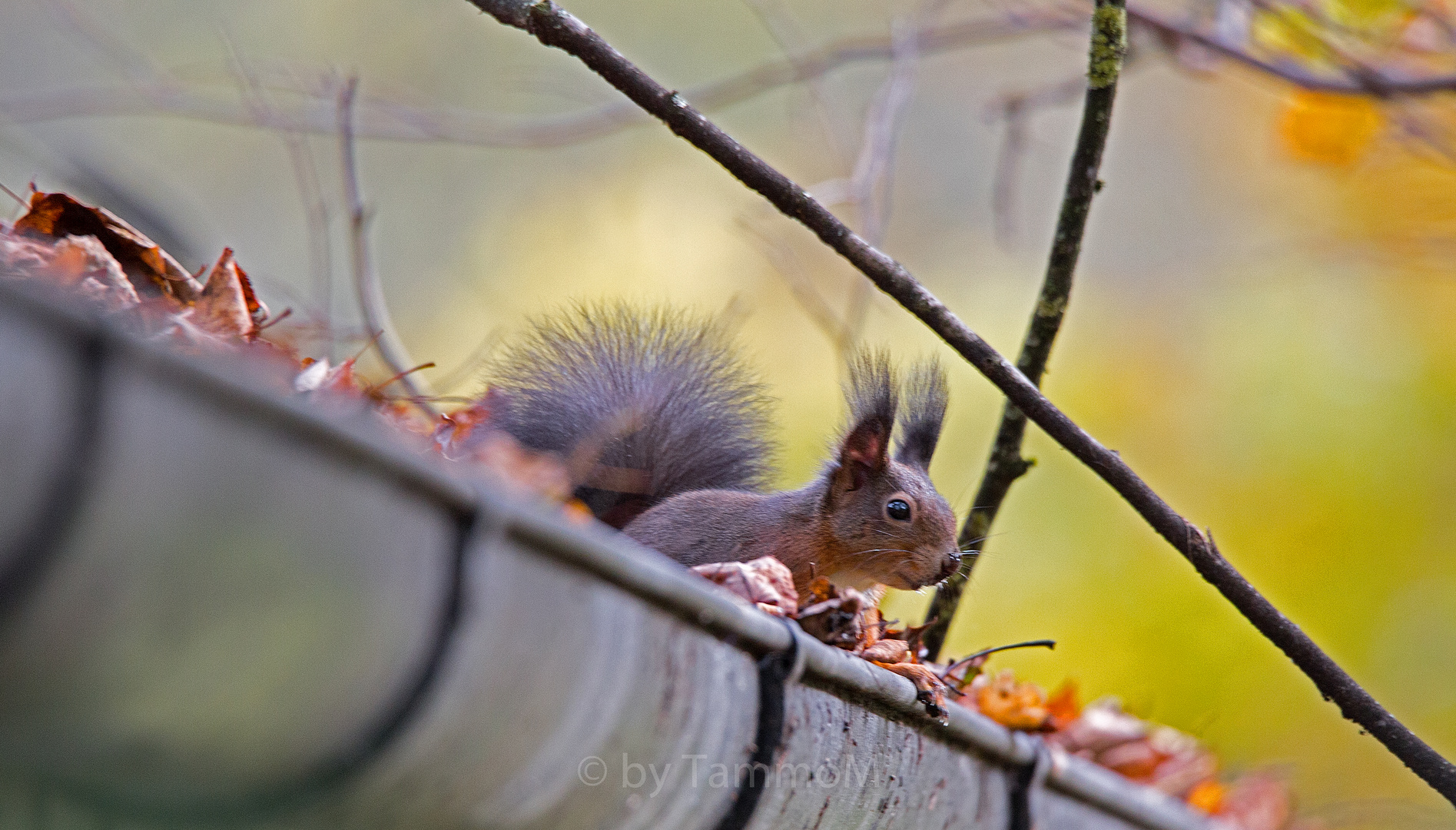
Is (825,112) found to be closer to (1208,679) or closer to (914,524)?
(914,524)

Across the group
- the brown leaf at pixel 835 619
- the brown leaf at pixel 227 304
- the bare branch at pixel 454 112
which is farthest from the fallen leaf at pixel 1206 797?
the brown leaf at pixel 227 304

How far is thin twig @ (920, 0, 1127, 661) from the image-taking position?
4.17ft

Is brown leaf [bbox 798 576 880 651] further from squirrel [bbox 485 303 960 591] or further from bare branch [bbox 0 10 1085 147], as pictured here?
bare branch [bbox 0 10 1085 147]

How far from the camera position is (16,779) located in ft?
1.65

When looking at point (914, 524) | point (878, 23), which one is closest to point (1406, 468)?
point (878, 23)

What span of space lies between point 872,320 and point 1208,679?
170 centimetres

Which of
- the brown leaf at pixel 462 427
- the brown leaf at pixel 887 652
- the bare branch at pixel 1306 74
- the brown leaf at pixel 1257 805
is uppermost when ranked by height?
the bare branch at pixel 1306 74

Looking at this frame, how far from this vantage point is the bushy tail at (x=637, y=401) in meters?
1.49

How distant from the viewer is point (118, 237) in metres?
1.06

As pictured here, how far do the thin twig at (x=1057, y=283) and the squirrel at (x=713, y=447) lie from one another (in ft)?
0.24

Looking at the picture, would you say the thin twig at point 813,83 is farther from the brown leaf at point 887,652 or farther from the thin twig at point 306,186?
the brown leaf at point 887,652

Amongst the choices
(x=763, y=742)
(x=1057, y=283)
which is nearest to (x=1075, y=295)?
(x=1057, y=283)

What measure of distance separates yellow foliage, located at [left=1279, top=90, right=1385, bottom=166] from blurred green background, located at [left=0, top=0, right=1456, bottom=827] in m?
0.67

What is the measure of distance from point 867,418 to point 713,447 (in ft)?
0.69
